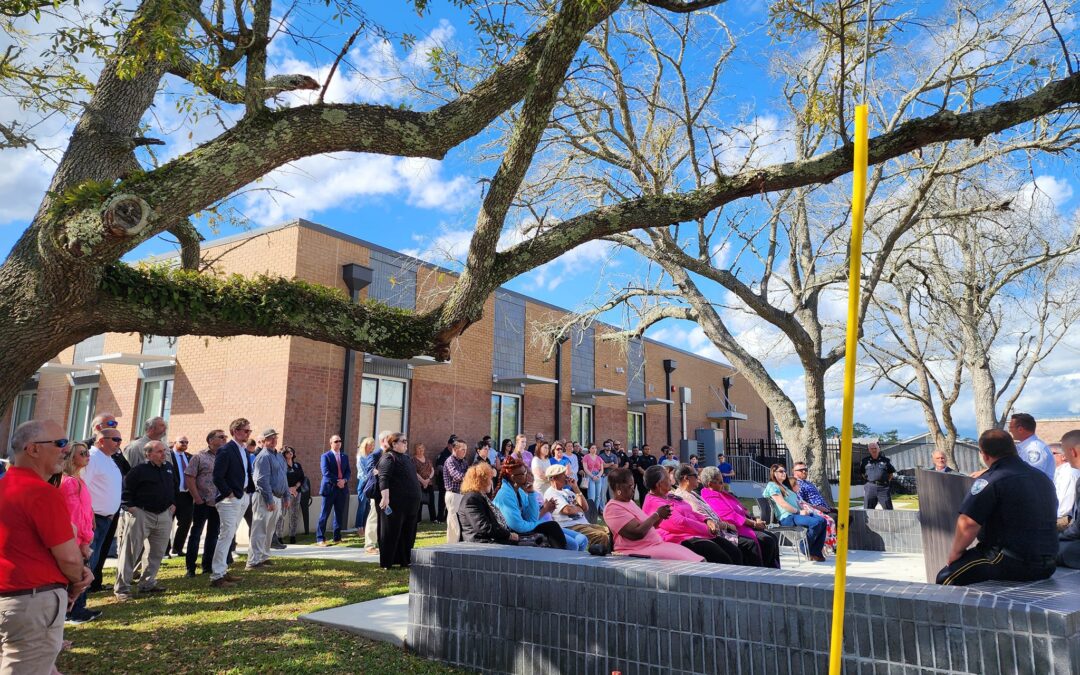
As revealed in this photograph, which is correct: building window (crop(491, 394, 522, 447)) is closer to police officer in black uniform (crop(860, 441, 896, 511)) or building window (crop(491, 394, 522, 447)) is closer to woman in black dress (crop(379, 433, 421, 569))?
police officer in black uniform (crop(860, 441, 896, 511))

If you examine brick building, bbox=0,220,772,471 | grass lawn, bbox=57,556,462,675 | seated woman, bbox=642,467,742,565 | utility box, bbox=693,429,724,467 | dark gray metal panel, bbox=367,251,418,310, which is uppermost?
dark gray metal panel, bbox=367,251,418,310

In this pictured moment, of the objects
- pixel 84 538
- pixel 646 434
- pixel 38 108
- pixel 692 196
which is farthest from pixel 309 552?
pixel 646 434

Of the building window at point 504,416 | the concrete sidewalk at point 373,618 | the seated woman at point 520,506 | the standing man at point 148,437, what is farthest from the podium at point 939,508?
the building window at point 504,416

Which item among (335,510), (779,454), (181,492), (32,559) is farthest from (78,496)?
(779,454)

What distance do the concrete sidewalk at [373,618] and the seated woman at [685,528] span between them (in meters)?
2.37

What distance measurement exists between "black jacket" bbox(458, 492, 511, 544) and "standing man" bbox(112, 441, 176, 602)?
3657 mm

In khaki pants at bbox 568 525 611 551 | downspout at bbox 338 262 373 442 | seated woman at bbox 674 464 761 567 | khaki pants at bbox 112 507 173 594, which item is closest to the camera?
seated woman at bbox 674 464 761 567

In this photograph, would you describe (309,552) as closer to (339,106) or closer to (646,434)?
(339,106)

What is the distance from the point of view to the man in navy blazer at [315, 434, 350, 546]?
12.3 metres

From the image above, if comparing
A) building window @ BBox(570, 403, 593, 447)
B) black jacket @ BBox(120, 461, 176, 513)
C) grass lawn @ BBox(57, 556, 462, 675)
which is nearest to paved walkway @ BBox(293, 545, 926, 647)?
grass lawn @ BBox(57, 556, 462, 675)

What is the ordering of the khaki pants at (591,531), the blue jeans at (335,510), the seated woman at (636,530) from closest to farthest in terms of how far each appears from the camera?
the seated woman at (636,530) → the khaki pants at (591,531) → the blue jeans at (335,510)

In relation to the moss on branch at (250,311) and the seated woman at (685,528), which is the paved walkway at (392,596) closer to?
the seated woman at (685,528)

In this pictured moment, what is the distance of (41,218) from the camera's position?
4.43 meters

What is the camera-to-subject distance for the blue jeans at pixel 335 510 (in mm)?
12281
